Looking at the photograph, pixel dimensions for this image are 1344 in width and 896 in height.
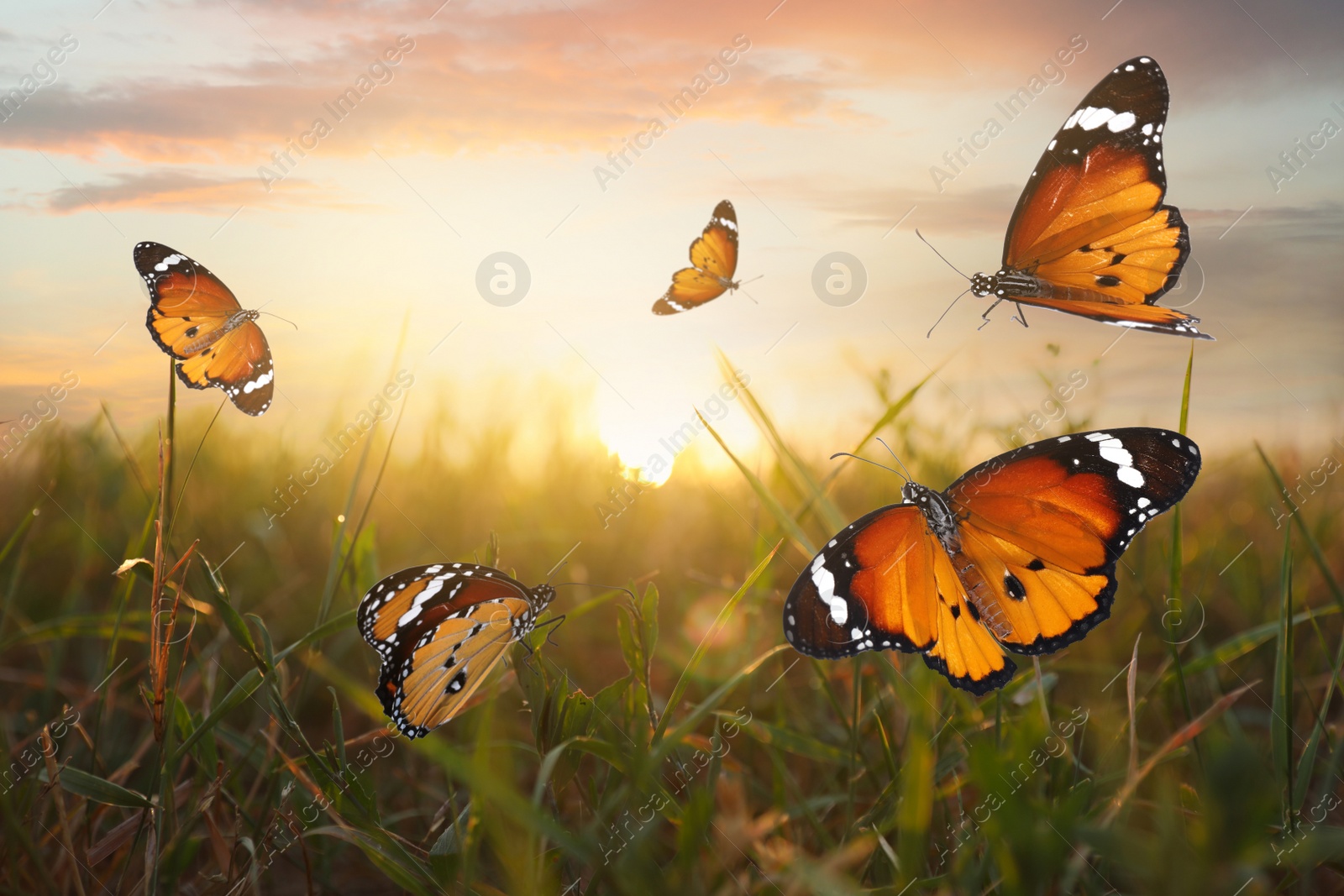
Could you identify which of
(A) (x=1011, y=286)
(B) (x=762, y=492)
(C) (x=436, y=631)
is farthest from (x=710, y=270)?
(C) (x=436, y=631)

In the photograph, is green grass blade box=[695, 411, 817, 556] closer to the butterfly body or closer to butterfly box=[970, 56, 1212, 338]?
butterfly box=[970, 56, 1212, 338]

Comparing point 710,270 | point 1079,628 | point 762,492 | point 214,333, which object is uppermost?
point 214,333

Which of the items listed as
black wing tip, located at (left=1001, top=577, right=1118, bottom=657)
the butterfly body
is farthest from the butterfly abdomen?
the butterfly body

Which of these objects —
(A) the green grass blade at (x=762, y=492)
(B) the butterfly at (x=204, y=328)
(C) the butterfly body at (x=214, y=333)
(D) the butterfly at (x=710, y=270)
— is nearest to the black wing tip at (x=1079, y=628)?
(A) the green grass blade at (x=762, y=492)

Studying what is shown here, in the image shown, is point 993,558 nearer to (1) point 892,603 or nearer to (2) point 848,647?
(1) point 892,603

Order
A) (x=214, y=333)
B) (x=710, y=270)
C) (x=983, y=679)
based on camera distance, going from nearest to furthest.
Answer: (x=983, y=679)
(x=214, y=333)
(x=710, y=270)

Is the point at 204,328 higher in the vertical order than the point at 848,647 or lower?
higher

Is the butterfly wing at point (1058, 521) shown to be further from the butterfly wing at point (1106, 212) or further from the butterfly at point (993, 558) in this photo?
the butterfly wing at point (1106, 212)
